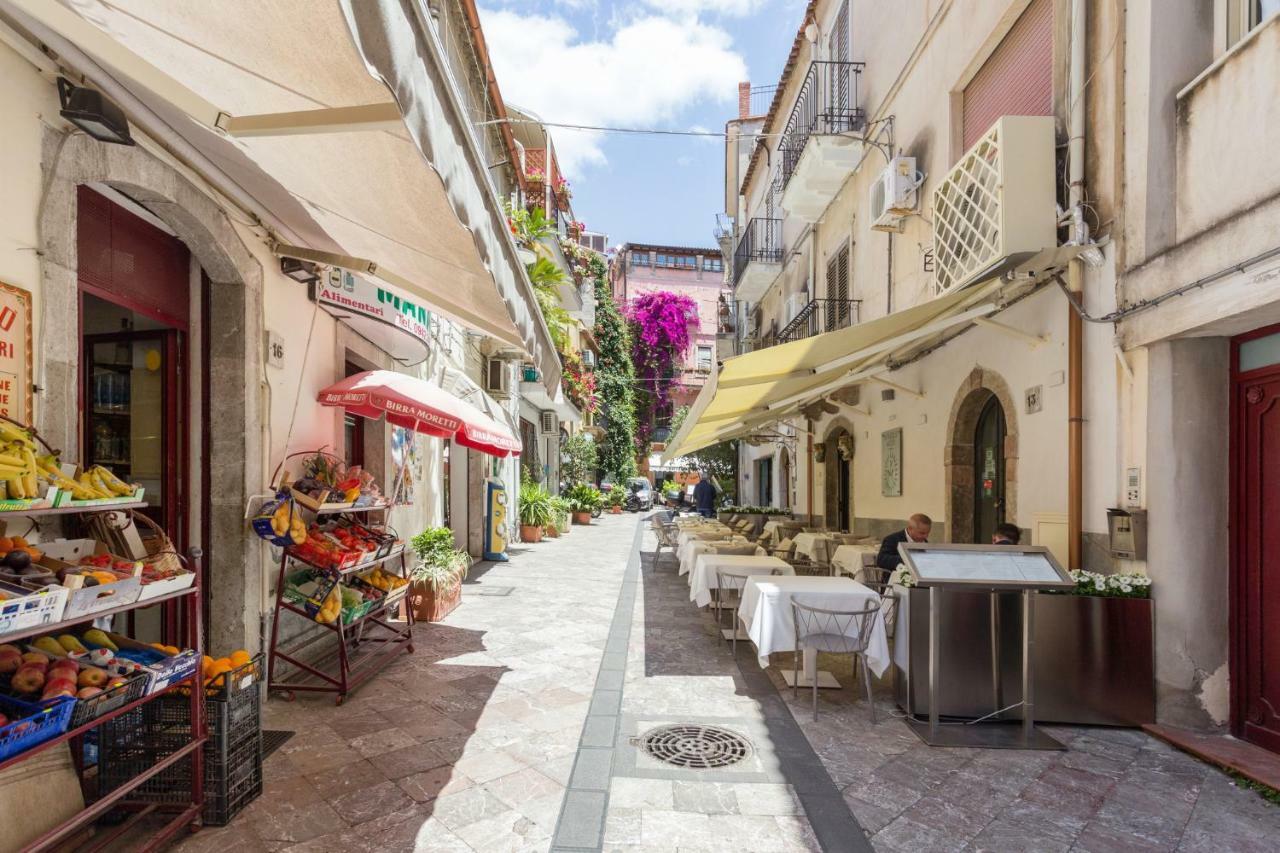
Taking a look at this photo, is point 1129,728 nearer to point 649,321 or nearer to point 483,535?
point 483,535

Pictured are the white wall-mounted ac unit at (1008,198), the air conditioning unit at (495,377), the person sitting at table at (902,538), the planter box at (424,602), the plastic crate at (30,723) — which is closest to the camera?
the plastic crate at (30,723)

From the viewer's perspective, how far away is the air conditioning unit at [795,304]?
14752 mm

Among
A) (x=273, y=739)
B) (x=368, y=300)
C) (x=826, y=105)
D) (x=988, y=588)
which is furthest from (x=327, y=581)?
(x=826, y=105)

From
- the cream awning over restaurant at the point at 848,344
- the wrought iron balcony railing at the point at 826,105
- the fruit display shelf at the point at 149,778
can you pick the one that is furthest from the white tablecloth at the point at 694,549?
the wrought iron balcony railing at the point at 826,105

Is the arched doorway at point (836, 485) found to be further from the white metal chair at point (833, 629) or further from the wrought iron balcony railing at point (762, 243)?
the white metal chair at point (833, 629)

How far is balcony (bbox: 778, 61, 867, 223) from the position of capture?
1100 cm

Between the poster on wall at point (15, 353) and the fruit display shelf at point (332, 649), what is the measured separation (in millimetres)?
2220

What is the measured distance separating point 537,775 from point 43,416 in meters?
2.99

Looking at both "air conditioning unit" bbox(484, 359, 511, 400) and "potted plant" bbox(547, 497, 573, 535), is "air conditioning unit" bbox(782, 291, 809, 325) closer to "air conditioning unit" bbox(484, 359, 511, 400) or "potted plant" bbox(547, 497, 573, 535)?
"air conditioning unit" bbox(484, 359, 511, 400)

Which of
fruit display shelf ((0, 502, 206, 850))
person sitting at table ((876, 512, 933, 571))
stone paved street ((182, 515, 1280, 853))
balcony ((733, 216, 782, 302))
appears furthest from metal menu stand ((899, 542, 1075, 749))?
balcony ((733, 216, 782, 302))

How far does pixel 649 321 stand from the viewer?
39.6 metres

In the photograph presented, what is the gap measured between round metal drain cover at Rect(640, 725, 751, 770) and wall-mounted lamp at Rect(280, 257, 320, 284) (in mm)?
4319

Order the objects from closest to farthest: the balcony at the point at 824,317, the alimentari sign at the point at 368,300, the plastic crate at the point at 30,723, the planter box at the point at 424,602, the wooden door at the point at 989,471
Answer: the plastic crate at the point at 30,723, the alimentari sign at the point at 368,300, the planter box at the point at 424,602, the wooden door at the point at 989,471, the balcony at the point at 824,317

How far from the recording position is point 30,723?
2.38m
